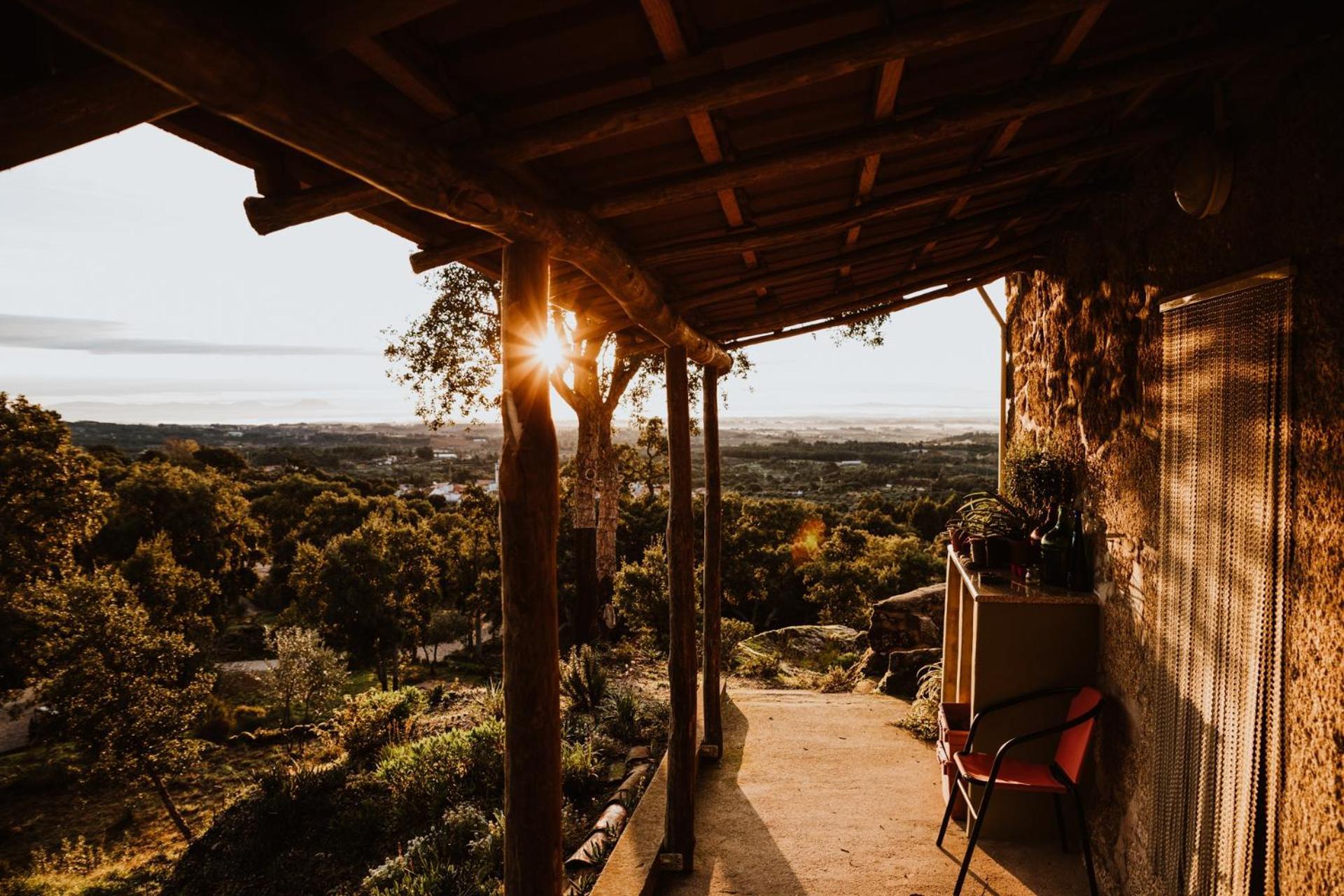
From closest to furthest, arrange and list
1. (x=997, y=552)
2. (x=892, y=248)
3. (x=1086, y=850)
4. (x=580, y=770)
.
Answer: (x=1086, y=850) < (x=892, y=248) < (x=997, y=552) < (x=580, y=770)

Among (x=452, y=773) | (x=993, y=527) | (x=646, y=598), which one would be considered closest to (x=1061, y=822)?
(x=993, y=527)

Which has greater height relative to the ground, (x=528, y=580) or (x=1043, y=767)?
(x=528, y=580)

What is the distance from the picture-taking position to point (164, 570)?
18828 mm

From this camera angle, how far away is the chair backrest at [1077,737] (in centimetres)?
308

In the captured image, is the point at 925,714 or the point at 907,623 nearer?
the point at 925,714

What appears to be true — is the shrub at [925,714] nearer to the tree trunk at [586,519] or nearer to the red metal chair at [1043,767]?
the red metal chair at [1043,767]

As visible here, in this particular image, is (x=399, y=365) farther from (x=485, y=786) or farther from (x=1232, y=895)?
(x=1232, y=895)

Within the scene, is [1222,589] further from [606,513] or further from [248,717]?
[248,717]

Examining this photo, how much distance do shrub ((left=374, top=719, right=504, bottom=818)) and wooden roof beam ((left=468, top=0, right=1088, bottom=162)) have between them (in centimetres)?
505

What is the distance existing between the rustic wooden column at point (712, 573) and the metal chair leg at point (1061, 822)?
2.23 meters

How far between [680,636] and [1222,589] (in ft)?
8.52

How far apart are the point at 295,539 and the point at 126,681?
1678 centimetres

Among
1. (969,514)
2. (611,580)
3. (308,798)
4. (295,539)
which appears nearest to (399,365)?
(611,580)

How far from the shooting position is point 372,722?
930cm
